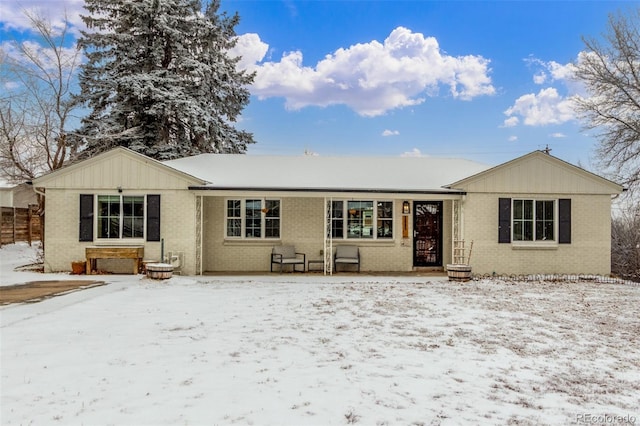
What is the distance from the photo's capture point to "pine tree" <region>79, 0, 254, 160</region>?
62.3 feet

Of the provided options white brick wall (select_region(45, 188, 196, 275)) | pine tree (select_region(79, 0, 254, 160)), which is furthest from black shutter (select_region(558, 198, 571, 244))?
pine tree (select_region(79, 0, 254, 160))

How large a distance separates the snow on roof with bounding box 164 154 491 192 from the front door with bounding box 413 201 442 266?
0.84 metres

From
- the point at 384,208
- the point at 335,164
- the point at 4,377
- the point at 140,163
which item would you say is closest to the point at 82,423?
the point at 4,377

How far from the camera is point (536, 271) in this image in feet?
38.8

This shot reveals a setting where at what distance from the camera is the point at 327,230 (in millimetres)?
12336

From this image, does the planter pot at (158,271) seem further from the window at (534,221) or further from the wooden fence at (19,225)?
→ the wooden fence at (19,225)

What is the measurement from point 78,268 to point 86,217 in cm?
139

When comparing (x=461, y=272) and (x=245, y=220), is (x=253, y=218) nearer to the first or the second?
(x=245, y=220)

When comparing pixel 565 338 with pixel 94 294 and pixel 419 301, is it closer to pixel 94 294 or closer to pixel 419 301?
pixel 419 301

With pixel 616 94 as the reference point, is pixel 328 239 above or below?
below

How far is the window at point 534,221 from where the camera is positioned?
11859mm

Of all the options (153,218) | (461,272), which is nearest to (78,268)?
(153,218)

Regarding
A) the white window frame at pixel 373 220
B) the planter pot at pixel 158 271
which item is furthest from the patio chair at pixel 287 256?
the planter pot at pixel 158 271

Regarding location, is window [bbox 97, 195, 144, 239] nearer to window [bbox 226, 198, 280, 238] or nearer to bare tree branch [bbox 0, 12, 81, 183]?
window [bbox 226, 198, 280, 238]
